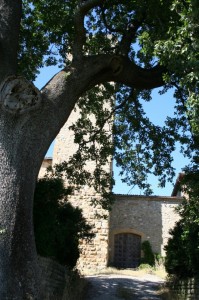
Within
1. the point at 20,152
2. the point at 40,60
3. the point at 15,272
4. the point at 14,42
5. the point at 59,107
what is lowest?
the point at 15,272

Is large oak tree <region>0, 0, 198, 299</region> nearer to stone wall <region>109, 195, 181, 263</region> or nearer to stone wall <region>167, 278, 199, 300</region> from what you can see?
stone wall <region>167, 278, 199, 300</region>

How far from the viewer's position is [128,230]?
64.8 ft

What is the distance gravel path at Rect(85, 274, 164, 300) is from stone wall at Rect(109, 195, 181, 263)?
535 centimetres

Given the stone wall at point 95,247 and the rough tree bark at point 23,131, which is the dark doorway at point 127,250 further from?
the rough tree bark at point 23,131

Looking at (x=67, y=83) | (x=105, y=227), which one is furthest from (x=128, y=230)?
(x=67, y=83)

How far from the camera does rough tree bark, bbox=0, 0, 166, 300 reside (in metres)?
5.06

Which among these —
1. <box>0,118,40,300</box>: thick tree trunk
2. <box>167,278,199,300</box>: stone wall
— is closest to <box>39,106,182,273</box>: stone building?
<box>167,278,199,300</box>: stone wall

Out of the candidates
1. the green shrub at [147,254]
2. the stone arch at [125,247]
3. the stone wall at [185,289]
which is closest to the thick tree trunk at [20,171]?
the stone wall at [185,289]

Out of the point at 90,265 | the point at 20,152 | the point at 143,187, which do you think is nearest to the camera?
the point at 20,152

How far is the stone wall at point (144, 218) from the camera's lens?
64.7 ft

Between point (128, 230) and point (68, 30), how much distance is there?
12786 mm

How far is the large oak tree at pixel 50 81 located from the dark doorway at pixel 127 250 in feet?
37.2

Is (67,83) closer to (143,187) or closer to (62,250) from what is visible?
(62,250)

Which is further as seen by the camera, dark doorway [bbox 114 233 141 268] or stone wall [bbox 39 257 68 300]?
dark doorway [bbox 114 233 141 268]
